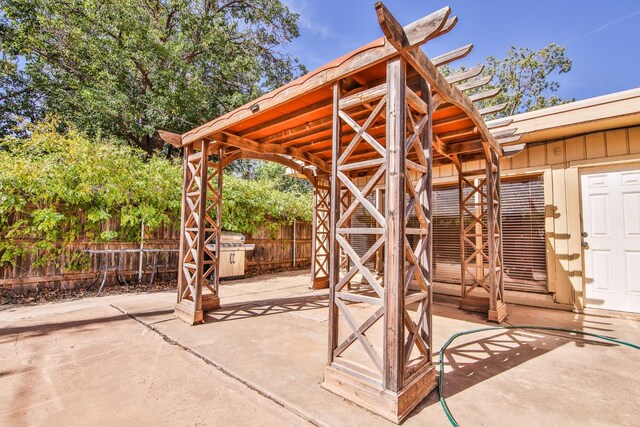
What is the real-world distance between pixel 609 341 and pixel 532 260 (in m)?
1.89

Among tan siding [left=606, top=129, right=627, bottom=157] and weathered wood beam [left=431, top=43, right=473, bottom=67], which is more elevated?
weathered wood beam [left=431, top=43, right=473, bottom=67]

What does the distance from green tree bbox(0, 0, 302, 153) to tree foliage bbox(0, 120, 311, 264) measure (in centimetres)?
504

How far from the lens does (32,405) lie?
1972 millimetres

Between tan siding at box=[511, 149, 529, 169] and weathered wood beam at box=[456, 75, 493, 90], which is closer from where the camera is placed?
weathered wood beam at box=[456, 75, 493, 90]

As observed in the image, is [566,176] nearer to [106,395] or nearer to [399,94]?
[399,94]

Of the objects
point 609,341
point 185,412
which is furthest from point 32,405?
point 609,341

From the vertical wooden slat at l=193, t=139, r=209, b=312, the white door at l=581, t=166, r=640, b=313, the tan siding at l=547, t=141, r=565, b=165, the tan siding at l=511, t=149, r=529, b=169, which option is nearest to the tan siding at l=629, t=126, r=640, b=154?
the white door at l=581, t=166, r=640, b=313

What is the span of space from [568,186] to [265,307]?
5.54 metres

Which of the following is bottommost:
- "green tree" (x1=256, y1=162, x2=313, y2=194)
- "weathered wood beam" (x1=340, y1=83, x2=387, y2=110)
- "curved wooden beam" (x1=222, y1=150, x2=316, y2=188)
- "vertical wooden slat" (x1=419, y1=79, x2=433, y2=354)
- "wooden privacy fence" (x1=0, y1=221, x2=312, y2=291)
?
"wooden privacy fence" (x1=0, y1=221, x2=312, y2=291)

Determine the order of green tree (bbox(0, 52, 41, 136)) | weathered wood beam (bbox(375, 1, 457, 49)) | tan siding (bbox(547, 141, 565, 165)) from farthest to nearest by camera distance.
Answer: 1. green tree (bbox(0, 52, 41, 136))
2. tan siding (bbox(547, 141, 565, 165))
3. weathered wood beam (bbox(375, 1, 457, 49))

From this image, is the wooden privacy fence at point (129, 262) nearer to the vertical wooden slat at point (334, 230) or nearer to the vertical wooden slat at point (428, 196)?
the vertical wooden slat at point (334, 230)

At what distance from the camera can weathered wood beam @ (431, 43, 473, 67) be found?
2386 millimetres

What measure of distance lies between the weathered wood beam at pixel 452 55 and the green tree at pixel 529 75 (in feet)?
51.5

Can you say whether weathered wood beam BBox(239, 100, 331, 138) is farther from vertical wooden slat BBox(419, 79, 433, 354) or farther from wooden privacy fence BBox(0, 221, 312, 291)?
wooden privacy fence BBox(0, 221, 312, 291)
